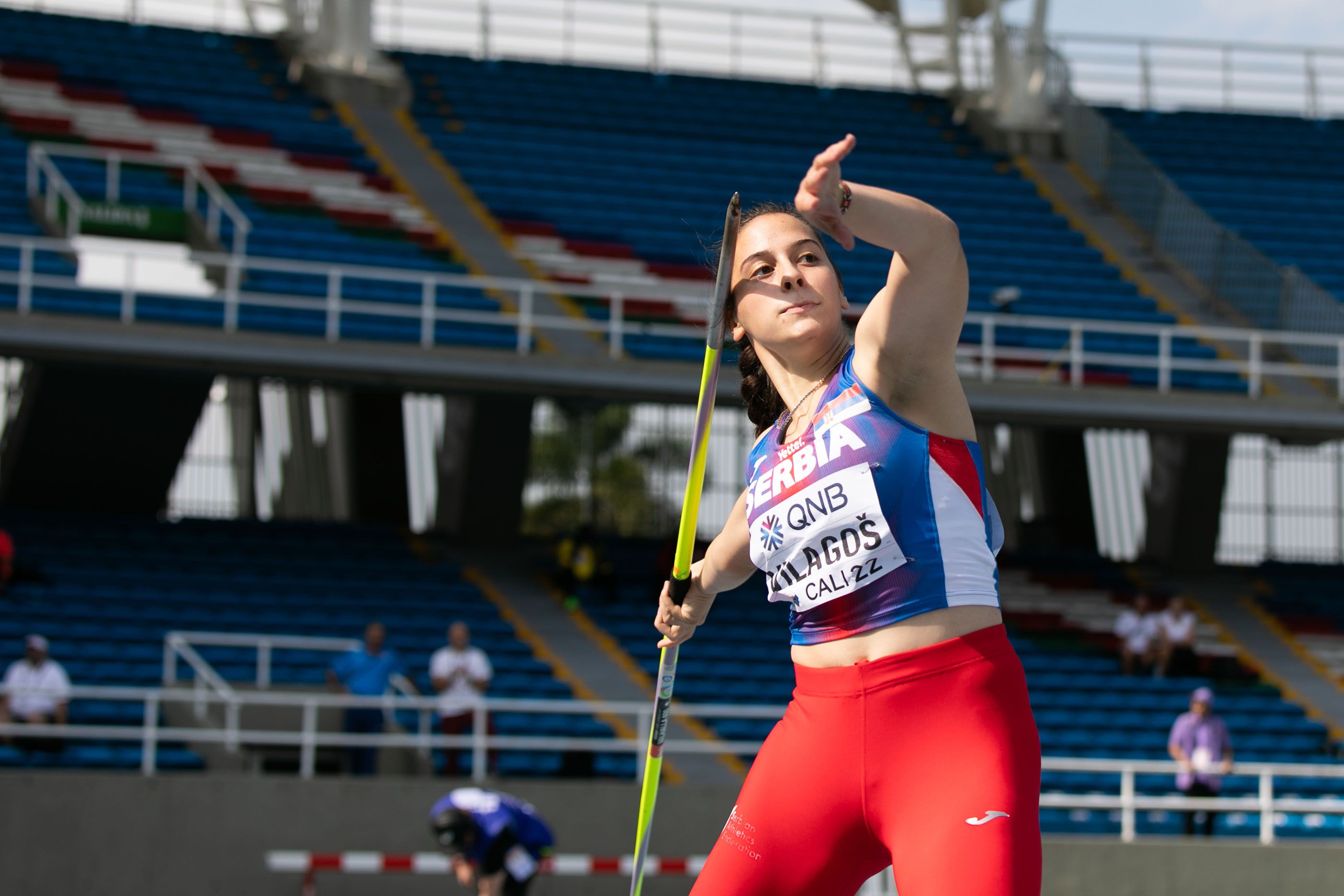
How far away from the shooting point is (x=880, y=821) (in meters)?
3.10

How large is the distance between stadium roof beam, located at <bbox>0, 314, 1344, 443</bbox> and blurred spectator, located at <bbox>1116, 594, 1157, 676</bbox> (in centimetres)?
243

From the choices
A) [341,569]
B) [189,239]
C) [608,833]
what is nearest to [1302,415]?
[608,833]

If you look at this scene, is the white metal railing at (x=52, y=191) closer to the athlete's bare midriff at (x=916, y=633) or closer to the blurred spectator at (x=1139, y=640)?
the blurred spectator at (x=1139, y=640)

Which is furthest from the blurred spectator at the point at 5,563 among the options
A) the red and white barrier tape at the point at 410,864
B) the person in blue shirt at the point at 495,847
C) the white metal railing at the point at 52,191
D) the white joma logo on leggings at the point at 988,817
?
the white joma logo on leggings at the point at 988,817

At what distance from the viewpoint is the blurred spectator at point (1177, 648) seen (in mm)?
17656

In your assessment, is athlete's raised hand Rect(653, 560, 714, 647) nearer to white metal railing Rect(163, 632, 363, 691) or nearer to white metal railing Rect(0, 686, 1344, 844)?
white metal railing Rect(0, 686, 1344, 844)

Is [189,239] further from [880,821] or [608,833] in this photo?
[880,821]

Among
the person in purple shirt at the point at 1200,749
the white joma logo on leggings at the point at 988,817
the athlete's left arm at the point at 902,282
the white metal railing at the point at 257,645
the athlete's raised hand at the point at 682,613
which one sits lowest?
the person in purple shirt at the point at 1200,749

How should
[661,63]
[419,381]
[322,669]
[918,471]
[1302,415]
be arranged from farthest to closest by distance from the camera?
1. [661,63]
2. [1302,415]
3. [419,381]
4. [322,669]
5. [918,471]

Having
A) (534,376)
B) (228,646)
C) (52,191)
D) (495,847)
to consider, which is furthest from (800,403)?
(52,191)

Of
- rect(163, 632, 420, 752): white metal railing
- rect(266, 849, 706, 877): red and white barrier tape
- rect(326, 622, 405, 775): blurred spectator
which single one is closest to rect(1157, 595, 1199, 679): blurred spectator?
rect(266, 849, 706, 877): red and white barrier tape

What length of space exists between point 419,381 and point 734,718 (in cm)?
537

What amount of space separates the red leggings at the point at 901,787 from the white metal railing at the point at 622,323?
1400 cm

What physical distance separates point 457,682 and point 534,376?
15.5 feet
